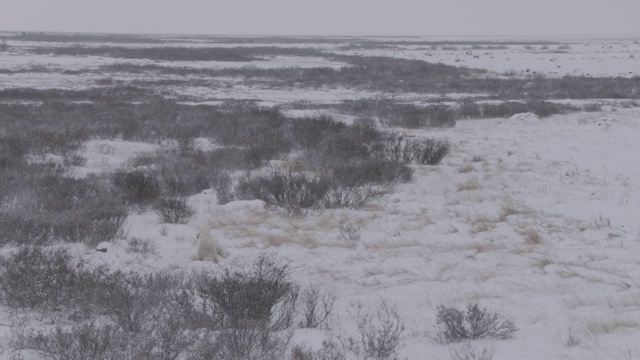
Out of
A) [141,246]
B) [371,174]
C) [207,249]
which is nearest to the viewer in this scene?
[207,249]

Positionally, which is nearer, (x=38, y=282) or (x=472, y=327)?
(x=472, y=327)

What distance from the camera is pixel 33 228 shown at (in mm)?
5754

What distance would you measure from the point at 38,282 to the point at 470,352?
3175mm

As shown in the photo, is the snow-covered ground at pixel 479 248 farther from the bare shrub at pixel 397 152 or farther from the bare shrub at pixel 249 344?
the bare shrub at pixel 249 344

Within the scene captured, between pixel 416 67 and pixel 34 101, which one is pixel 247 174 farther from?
pixel 416 67

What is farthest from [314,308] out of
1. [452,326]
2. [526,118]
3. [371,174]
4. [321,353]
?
[526,118]

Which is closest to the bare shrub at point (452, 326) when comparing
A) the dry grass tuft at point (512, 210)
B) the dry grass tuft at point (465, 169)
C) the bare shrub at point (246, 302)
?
the bare shrub at point (246, 302)

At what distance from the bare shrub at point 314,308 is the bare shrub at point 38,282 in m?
1.72

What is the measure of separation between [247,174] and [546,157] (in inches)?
224

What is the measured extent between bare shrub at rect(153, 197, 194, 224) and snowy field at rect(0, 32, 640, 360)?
0.10 metres

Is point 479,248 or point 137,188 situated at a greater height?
point 137,188

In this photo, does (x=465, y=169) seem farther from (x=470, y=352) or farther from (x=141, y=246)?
(x=470, y=352)

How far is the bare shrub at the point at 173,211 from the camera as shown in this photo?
665 centimetres

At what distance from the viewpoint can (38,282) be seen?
4.25 m
